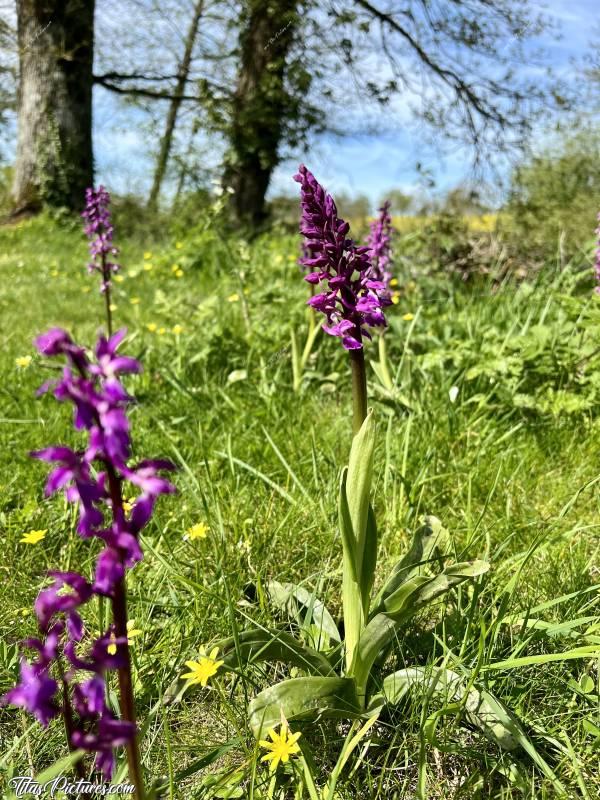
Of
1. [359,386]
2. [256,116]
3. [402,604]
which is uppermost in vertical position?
[256,116]

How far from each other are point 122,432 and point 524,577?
4.68ft

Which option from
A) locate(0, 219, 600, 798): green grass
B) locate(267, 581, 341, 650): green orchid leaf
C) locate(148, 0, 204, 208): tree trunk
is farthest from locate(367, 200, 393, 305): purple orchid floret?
locate(148, 0, 204, 208): tree trunk

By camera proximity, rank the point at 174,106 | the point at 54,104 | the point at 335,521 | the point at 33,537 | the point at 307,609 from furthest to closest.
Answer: the point at 174,106 → the point at 54,104 → the point at 335,521 → the point at 33,537 → the point at 307,609

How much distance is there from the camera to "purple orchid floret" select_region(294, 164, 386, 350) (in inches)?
52.3

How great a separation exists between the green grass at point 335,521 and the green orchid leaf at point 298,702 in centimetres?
6

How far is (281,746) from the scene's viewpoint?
1.22 meters

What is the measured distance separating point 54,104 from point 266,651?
10497 millimetres

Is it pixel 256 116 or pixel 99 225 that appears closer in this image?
pixel 99 225

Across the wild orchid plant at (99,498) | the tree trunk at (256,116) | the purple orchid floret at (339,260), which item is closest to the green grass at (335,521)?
the wild orchid plant at (99,498)

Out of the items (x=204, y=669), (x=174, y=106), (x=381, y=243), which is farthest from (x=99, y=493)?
(x=174, y=106)

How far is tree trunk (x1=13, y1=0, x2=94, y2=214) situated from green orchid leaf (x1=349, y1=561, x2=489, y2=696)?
9.79 meters

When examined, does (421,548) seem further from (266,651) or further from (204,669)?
(204,669)

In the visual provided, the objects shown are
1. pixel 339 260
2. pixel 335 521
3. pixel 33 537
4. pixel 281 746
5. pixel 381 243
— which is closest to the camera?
pixel 281 746

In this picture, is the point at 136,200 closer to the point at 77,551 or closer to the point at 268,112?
the point at 268,112
